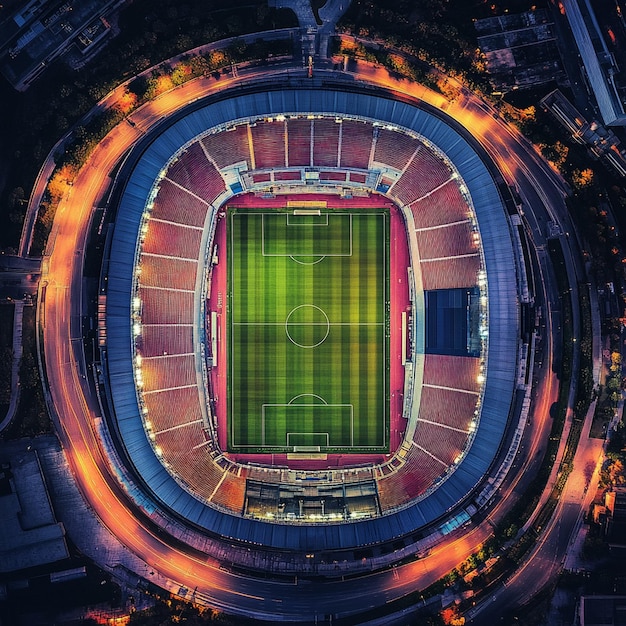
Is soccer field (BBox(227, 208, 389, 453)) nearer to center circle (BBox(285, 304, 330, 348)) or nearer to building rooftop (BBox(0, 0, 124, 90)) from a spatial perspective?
center circle (BBox(285, 304, 330, 348))

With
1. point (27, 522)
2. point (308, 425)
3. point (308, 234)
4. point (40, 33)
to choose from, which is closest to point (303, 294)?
point (308, 234)

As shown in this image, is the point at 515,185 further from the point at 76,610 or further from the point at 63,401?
the point at 76,610

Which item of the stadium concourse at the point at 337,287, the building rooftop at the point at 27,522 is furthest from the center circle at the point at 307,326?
the building rooftop at the point at 27,522

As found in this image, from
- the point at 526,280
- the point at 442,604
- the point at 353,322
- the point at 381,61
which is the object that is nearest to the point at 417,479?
the point at 442,604

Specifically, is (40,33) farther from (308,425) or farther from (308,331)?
(308,425)

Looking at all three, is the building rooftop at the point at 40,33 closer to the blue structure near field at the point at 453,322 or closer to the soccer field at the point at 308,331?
the soccer field at the point at 308,331
